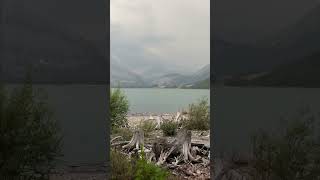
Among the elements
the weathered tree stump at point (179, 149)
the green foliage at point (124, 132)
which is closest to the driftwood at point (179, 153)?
the weathered tree stump at point (179, 149)

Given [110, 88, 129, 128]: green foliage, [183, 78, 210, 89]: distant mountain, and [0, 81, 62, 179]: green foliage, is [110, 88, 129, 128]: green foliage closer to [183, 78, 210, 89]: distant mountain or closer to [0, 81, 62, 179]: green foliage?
[183, 78, 210, 89]: distant mountain

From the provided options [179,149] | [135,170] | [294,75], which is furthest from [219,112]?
[179,149]

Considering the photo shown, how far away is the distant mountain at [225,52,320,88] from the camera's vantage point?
2.84 meters

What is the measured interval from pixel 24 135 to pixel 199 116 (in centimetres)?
376

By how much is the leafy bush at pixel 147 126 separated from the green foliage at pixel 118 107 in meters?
0.31

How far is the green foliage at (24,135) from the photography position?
8.00 feet

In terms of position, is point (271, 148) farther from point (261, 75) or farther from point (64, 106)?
point (64, 106)

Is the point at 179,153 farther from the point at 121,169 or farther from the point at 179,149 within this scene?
the point at 121,169

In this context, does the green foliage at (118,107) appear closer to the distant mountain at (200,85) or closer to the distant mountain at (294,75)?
the distant mountain at (200,85)

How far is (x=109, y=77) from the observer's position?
114 inches

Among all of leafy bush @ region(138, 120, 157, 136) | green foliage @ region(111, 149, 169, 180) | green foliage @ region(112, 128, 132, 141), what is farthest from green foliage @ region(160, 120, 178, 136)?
green foliage @ region(111, 149, 169, 180)

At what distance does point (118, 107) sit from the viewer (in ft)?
19.0

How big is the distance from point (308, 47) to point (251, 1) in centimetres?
49

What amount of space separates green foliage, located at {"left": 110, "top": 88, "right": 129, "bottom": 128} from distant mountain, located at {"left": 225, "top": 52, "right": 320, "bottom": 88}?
3058mm
